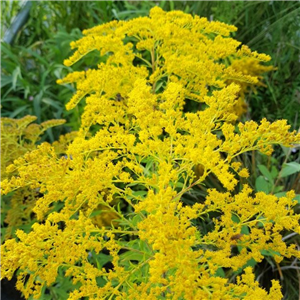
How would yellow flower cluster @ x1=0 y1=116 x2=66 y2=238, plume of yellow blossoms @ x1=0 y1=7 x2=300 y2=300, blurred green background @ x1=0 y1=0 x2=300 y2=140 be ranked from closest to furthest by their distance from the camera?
plume of yellow blossoms @ x1=0 y1=7 x2=300 y2=300
yellow flower cluster @ x1=0 y1=116 x2=66 y2=238
blurred green background @ x1=0 y1=0 x2=300 y2=140

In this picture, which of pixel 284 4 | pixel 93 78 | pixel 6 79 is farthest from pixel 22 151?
pixel 284 4

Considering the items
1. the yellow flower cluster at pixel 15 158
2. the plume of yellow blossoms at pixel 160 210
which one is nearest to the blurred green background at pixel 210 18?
the yellow flower cluster at pixel 15 158

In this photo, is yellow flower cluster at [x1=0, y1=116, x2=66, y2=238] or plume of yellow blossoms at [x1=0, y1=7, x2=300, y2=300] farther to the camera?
yellow flower cluster at [x1=0, y1=116, x2=66, y2=238]

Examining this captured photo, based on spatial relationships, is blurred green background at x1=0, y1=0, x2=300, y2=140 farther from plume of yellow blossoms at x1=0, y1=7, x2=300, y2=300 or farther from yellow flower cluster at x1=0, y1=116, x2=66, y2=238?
plume of yellow blossoms at x1=0, y1=7, x2=300, y2=300

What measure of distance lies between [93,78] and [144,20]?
14.8 inches

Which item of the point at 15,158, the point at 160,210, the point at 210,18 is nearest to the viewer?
the point at 160,210

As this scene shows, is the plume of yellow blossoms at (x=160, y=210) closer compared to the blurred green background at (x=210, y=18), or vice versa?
the plume of yellow blossoms at (x=160, y=210)

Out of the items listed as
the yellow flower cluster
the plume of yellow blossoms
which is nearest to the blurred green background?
the yellow flower cluster

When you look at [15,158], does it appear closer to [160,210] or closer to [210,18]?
[160,210]

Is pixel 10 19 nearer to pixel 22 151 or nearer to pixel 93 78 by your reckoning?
pixel 22 151

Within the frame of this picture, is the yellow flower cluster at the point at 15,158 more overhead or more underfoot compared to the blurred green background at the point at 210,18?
more underfoot

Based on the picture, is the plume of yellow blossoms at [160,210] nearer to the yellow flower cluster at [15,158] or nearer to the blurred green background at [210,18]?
the yellow flower cluster at [15,158]

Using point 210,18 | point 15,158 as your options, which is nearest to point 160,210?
point 15,158

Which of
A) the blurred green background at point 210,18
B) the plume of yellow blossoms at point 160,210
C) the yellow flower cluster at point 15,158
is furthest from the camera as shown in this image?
the blurred green background at point 210,18
